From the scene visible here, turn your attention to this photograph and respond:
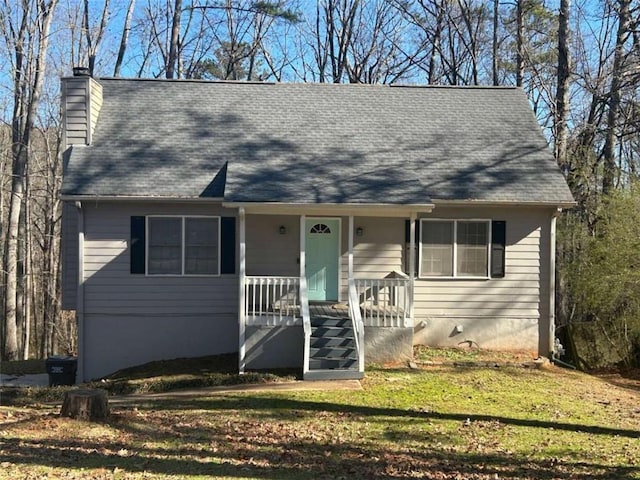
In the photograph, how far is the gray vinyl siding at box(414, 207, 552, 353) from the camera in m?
12.6

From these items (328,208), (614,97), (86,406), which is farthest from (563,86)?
(86,406)

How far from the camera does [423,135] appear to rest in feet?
45.5

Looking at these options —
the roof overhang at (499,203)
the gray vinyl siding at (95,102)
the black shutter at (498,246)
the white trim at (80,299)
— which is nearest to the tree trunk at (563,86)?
the roof overhang at (499,203)

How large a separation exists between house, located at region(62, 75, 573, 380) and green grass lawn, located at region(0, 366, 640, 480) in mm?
2516

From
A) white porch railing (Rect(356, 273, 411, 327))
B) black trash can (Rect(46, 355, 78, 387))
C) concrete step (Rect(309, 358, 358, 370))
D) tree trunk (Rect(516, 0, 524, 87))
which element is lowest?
black trash can (Rect(46, 355, 78, 387))

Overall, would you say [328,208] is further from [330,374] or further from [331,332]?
[330,374]

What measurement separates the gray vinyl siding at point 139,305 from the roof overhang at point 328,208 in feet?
5.06

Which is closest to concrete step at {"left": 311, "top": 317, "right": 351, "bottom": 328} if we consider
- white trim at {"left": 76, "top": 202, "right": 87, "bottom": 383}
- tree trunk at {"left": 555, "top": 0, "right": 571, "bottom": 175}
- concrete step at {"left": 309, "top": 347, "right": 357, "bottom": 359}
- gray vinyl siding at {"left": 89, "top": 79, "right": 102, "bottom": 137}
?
concrete step at {"left": 309, "top": 347, "right": 357, "bottom": 359}

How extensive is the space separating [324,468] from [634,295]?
31.9 feet

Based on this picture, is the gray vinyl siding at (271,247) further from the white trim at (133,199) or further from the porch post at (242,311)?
the porch post at (242,311)

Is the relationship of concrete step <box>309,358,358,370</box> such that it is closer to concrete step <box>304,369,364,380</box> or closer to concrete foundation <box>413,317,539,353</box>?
concrete step <box>304,369,364,380</box>

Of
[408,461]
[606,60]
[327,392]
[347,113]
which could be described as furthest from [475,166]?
[606,60]

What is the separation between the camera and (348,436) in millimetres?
7023

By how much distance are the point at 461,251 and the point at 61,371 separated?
8437 mm
